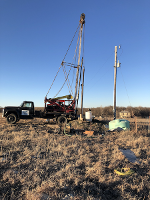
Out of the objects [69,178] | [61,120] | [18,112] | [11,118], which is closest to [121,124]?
[61,120]

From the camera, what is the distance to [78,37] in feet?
57.2

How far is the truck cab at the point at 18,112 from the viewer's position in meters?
13.2

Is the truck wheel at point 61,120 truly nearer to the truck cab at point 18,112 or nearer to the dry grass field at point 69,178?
the truck cab at point 18,112

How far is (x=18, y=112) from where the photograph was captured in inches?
526

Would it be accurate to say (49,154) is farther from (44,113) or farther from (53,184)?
(44,113)

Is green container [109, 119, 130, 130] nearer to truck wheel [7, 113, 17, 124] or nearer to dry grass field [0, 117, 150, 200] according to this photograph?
dry grass field [0, 117, 150, 200]

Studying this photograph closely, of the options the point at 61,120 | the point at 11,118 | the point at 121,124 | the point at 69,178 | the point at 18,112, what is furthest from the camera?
the point at 61,120

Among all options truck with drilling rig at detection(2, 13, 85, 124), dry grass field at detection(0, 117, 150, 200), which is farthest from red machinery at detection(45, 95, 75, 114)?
dry grass field at detection(0, 117, 150, 200)

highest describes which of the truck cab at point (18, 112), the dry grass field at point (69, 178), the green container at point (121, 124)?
the truck cab at point (18, 112)

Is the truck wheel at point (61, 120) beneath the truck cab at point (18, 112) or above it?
beneath

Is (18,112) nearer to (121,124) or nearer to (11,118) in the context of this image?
(11,118)

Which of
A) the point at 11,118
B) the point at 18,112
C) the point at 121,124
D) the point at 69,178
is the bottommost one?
the point at 69,178

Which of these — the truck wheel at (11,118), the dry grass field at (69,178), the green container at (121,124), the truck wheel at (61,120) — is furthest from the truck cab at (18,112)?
the dry grass field at (69,178)

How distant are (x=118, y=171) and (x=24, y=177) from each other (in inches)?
106
